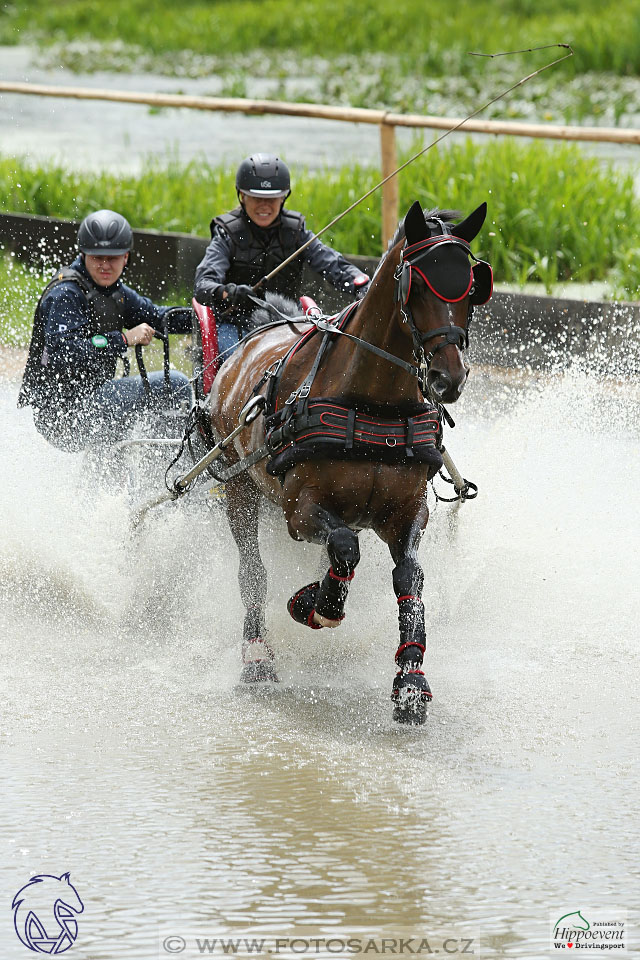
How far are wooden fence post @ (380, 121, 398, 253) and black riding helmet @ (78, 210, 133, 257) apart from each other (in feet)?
11.1

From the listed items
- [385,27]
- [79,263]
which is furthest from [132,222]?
[385,27]

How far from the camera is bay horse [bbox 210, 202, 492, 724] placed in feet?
12.4

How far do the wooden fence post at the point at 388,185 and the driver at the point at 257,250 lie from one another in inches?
Result: 110

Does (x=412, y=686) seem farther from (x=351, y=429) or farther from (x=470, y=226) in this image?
(x=470, y=226)

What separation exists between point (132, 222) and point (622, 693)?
728cm

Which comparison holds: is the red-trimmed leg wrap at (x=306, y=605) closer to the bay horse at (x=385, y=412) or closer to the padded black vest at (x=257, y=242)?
the bay horse at (x=385, y=412)

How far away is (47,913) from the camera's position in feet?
10.4

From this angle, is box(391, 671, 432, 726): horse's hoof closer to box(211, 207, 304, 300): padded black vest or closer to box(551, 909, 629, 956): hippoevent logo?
box(551, 909, 629, 956): hippoevent logo

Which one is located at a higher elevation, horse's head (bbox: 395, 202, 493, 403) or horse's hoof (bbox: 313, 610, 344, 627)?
horse's head (bbox: 395, 202, 493, 403)

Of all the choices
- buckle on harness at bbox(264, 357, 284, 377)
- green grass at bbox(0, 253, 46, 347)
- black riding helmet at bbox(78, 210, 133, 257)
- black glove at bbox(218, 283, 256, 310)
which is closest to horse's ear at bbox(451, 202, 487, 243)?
buckle on harness at bbox(264, 357, 284, 377)

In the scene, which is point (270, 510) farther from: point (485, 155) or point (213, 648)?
point (485, 155)

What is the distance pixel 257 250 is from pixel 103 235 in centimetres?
75

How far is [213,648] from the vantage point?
5.01 metres

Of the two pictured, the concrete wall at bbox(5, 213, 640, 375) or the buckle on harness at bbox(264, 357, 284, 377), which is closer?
the buckle on harness at bbox(264, 357, 284, 377)
